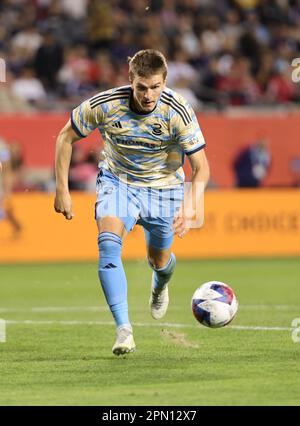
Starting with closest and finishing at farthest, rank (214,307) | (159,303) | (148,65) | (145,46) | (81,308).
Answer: (148,65)
(214,307)
(159,303)
(81,308)
(145,46)

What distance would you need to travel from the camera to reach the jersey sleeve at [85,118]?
8.98 meters

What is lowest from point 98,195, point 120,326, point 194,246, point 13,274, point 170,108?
point 120,326

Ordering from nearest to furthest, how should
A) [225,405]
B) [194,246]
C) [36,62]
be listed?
[225,405] → [194,246] → [36,62]

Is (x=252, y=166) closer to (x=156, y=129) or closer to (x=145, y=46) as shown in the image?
(x=145, y=46)

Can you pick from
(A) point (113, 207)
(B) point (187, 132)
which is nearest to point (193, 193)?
(B) point (187, 132)

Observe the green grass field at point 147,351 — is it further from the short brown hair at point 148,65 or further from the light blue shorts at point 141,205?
the short brown hair at point 148,65

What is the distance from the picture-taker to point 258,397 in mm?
6762

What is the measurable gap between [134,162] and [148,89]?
918mm

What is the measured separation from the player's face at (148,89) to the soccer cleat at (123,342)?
5.64 feet

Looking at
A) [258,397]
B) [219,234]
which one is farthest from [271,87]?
[258,397]

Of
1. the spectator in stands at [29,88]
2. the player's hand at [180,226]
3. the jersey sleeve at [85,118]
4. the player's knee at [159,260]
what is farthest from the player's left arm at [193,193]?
the spectator in stands at [29,88]

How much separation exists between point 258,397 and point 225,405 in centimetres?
34

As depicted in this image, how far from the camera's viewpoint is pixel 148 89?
850 centimetres
